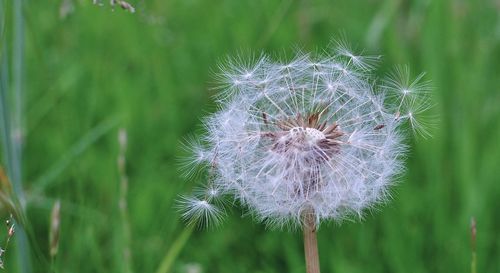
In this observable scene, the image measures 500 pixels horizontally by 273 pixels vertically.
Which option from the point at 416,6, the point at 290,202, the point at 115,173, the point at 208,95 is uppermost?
the point at 416,6

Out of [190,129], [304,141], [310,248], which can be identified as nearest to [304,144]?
[304,141]

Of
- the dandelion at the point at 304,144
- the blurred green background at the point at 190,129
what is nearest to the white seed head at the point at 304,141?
the dandelion at the point at 304,144

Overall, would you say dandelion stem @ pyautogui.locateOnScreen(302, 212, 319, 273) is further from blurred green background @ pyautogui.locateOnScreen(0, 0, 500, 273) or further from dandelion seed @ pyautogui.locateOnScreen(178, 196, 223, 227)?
blurred green background @ pyautogui.locateOnScreen(0, 0, 500, 273)

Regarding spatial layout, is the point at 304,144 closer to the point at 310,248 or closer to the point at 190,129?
the point at 310,248

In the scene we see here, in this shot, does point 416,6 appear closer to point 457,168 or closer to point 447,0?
point 447,0

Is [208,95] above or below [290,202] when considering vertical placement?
above

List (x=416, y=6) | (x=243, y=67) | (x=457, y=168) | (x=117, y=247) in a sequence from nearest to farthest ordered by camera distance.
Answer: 1. (x=243, y=67)
2. (x=117, y=247)
3. (x=457, y=168)
4. (x=416, y=6)

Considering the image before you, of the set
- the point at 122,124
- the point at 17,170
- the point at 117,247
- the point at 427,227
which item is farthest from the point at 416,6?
the point at 17,170
